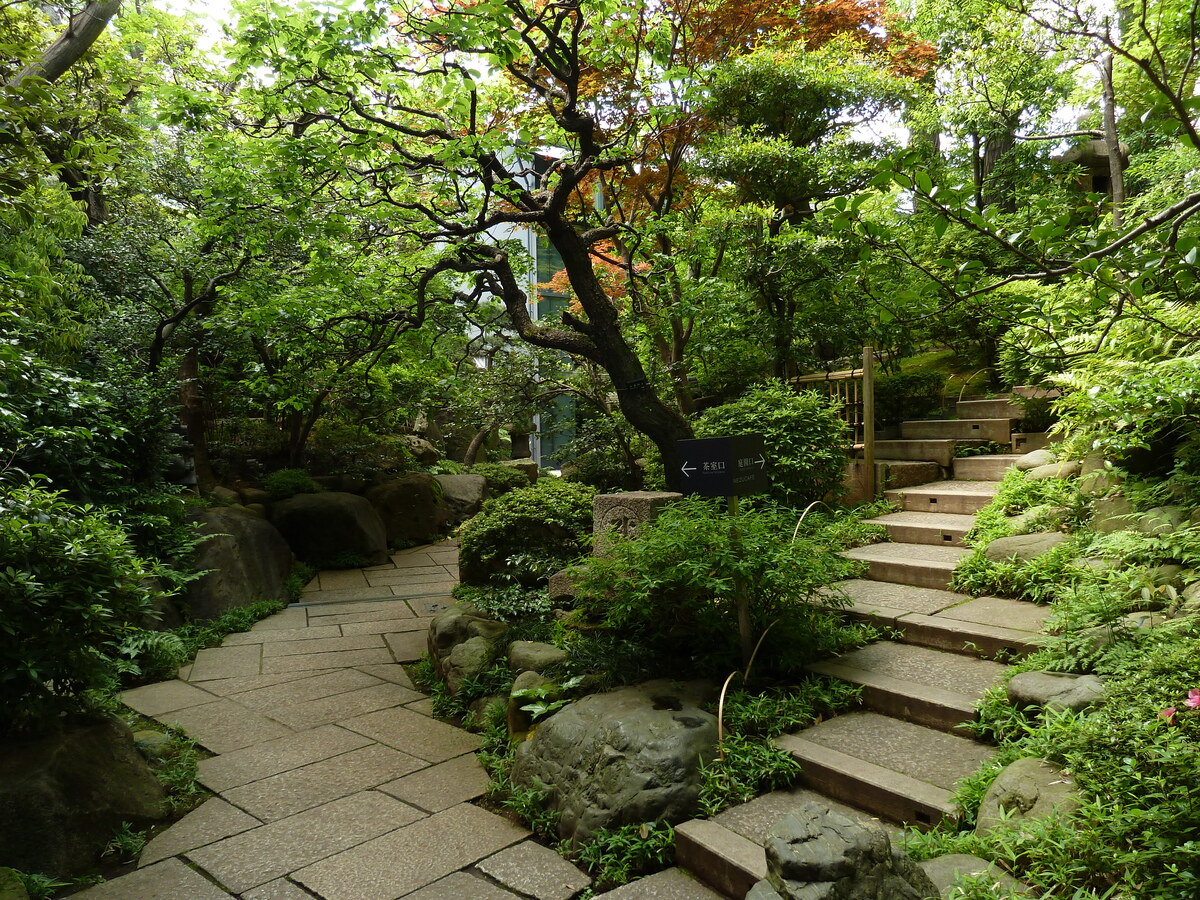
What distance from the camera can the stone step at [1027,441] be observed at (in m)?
7.11

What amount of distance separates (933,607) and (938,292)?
327 centimetres

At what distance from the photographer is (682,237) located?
7.89m

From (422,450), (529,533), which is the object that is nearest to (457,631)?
(529,533)

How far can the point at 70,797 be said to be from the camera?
3354mm

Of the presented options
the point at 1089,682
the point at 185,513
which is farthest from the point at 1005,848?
the point at 185,513

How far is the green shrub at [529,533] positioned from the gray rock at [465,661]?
1381 millimetres

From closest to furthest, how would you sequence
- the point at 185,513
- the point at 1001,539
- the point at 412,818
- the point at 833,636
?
the point at 412,818, the point at 833,636, the point at 1001,539, the point at 185,513

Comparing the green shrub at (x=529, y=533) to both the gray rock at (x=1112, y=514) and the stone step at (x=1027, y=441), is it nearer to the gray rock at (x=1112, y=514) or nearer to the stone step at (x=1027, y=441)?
the gray rock at (x=1112, y=514)

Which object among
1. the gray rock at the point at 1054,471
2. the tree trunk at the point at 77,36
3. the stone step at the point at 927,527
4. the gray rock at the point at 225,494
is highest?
the tree trunk at the point at 77,36

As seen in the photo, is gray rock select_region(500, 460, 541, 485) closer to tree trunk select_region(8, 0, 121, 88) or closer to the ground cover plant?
tree trunk select_region(8, 0, 121, 88)

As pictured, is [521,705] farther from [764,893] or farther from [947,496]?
[947,496]

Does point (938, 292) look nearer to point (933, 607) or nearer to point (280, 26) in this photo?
point (933, 607)

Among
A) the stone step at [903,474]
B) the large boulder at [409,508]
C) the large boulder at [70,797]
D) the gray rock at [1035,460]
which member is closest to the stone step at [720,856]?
the large boulder at [70,797]

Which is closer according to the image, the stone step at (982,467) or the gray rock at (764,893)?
the gray rock at (764,893)
